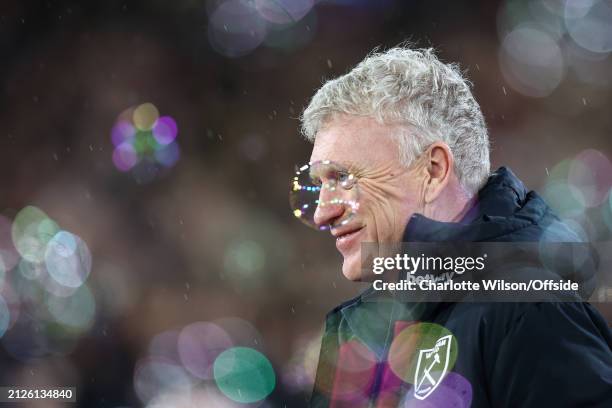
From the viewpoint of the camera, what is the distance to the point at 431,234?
3.26 ft

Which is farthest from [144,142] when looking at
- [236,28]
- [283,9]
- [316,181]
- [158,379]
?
[316,181]

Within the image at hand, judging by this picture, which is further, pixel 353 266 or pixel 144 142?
pixel 144 142

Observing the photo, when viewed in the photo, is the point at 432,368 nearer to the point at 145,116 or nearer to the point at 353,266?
the point at 353,266

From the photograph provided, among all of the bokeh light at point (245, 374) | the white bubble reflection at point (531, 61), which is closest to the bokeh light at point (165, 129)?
the bokeh light at point (245, 374)

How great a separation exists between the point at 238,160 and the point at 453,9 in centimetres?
215

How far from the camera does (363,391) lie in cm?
126

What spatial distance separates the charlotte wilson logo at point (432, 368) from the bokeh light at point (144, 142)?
16.4ft

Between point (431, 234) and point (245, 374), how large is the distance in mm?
4350

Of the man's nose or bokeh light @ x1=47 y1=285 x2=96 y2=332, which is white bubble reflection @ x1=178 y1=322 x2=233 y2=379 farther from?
the man's nose

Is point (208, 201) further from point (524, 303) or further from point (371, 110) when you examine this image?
point (524, 303)

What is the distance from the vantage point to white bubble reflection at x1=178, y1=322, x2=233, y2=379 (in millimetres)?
5141

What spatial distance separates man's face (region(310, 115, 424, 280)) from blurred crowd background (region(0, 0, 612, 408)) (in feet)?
12.5

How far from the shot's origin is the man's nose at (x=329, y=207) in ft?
4.02

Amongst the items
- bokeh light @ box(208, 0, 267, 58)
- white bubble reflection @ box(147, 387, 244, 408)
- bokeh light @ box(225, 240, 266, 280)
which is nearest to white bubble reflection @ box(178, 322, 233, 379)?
white bubble reflection @ box(147, 387, 244, 408)
